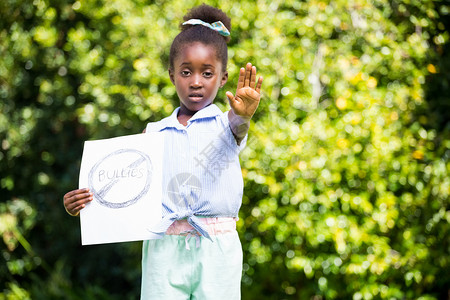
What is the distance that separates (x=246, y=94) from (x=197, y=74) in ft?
0.82


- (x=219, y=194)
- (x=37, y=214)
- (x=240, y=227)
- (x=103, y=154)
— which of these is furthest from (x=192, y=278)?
(x=37, y=214)

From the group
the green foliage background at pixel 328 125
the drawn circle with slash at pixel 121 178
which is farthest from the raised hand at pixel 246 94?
the green foliage background at pixel 328 125

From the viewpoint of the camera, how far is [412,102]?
10.3 ft

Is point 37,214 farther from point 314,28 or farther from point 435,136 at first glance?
point 435,136

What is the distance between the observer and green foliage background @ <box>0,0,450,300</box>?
9.68 ft

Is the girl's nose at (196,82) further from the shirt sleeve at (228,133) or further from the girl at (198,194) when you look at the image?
the shirt sleeve at (228,133)

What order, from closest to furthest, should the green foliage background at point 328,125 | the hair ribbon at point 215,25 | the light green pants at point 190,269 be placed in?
the light green pants at point 190,269, the hair ribbon at point 215,25, the green foliage background at point 328,125

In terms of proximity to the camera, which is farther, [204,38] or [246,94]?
[204,38]

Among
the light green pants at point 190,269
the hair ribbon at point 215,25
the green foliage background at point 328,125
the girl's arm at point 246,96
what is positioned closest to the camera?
the girl's arm at point 246,96

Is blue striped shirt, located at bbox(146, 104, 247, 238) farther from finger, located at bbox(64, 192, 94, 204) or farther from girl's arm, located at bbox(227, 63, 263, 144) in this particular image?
finger, located at bbox(64, 192, 94, 204)

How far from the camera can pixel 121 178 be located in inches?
75.9

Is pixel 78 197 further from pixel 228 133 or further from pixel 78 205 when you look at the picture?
pixel 228 133

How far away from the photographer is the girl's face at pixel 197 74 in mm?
1941

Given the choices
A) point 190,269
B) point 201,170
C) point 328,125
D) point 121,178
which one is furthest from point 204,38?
point 328,125
